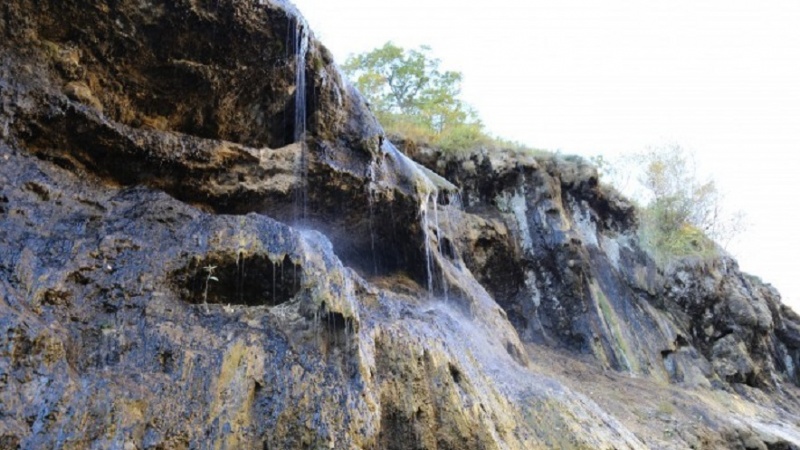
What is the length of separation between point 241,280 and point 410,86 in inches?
→ 697

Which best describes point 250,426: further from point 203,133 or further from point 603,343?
point 603,343

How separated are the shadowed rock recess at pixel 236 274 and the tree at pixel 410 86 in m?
7.45

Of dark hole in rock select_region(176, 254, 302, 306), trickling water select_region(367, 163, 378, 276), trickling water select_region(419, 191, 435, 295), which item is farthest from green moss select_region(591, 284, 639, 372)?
dark hole in rock select_region(176, 254, 302, 306)

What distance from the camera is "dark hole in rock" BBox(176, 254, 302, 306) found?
732 centimetres

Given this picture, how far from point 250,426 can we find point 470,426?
2897 mm

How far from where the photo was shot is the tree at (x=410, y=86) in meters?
21.9

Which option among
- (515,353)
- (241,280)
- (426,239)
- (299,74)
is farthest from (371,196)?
(241,280)

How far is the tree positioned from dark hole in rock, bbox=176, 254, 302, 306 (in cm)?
1382

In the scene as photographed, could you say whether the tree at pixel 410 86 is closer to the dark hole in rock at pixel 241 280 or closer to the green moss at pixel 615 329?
the green moss at pixel 615 329

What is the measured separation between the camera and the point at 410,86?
2398cm

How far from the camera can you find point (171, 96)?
383 inches

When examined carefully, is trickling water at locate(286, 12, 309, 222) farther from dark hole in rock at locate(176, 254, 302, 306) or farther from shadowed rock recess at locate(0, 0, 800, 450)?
dark hole in rock at locate(176, 254, 302, 306)

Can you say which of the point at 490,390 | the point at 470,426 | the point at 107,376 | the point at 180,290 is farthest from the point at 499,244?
the point at 107,376

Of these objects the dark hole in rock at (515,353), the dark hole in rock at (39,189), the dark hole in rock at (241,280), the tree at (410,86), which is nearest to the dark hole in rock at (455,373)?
the dark hole in rock at (241,280)
